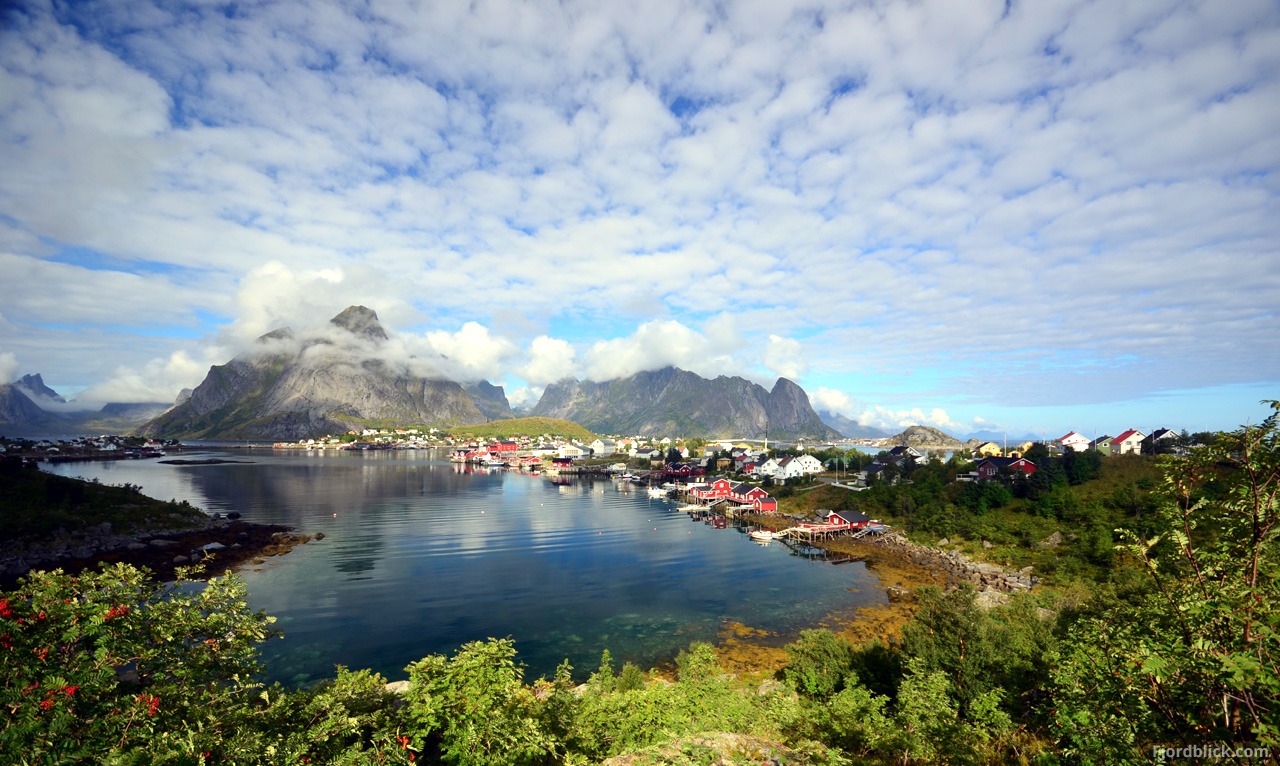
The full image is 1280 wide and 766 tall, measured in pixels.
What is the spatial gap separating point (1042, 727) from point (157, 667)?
21759 millimetres

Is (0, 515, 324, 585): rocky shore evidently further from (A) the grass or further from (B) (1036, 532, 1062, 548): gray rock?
(B) (1036, 532, 1062, 548): gray rock

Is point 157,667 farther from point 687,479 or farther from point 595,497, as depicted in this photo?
point 687,479

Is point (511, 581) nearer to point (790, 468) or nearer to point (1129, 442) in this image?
point (790, 468)

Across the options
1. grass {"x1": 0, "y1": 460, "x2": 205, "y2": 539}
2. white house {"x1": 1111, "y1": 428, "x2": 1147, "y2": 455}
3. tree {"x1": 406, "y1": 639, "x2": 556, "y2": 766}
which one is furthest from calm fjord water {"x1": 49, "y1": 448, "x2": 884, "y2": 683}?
white house {"x1": 1111, "y1": 428, "x2": 1147, "y2": 455}

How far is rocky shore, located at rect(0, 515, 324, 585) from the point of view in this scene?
41.8 m

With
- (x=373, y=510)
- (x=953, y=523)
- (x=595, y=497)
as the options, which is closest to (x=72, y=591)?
(x=953, y=523)

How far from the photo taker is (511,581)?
4478 cm

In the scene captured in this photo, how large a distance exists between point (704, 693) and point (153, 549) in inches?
2215

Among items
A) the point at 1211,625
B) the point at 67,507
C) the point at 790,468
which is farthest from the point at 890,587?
the point at 67,507

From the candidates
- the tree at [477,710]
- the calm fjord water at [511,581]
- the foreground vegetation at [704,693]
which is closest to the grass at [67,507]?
the calm fjord water at [511,581]

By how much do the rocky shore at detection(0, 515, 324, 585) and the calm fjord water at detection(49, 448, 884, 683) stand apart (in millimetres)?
3884

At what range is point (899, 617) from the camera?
36938 millimetres

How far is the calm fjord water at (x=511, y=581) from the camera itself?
31938 millimetres

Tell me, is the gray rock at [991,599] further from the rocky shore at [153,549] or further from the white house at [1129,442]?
the white house at [1129,442]
